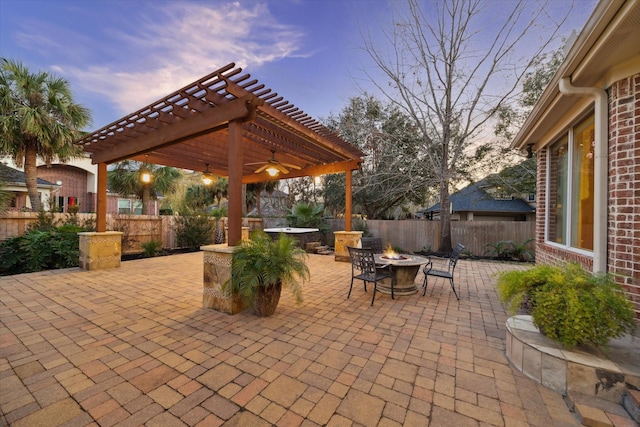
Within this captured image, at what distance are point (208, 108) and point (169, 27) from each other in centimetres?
481

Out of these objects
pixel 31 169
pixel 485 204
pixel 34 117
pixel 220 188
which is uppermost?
pixel 34 117

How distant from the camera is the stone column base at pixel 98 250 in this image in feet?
19.3

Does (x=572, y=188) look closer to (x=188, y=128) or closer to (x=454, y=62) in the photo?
(x=188, y=128)

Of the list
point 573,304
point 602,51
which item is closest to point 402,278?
point 573,304

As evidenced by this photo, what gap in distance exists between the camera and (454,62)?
29.2 feet

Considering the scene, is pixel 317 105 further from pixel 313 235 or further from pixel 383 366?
pixel 383 366

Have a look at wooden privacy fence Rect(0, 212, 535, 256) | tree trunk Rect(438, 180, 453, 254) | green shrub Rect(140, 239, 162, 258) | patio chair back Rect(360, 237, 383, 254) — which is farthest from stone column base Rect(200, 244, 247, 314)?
tree trunk Rect(438, 180, 453, 254)

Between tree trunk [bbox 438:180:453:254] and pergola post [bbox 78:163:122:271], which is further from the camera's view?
tree trunk [bbox 438:180:453:254]

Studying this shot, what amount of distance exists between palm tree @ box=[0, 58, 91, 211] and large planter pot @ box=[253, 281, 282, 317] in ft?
28.3

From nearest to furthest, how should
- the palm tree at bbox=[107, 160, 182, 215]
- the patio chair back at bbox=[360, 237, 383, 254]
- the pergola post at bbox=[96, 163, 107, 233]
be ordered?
the pergola post at bbox=[96, 163, 107, 233]
the patio chair back at bbox=[360, 237, 383, 254]
the palm tree at bbox=[107, 160, 182, 215]

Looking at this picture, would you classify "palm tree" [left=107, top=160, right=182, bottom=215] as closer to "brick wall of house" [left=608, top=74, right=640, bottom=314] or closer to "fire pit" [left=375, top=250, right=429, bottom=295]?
"fire pit" [left=375, top=250, right=429, bottom=295]

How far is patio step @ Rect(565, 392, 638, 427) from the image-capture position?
5.25 feet

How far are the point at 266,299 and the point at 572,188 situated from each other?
14.8 ft

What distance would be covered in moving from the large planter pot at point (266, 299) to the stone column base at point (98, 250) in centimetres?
503
